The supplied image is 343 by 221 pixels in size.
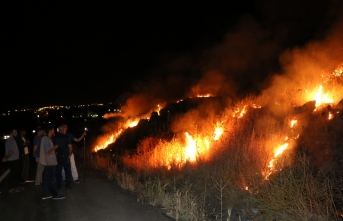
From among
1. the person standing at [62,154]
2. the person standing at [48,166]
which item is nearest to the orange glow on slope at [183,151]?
the person standing at [62,154]

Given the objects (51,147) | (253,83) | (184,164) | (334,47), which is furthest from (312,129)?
(253,83)

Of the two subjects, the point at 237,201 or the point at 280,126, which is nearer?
the point at 237,201

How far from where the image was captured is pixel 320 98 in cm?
1370

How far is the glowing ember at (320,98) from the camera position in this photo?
43.4 feet

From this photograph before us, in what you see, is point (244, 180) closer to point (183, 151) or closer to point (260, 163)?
point (260, 163)

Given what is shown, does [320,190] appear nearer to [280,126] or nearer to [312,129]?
[312,129]

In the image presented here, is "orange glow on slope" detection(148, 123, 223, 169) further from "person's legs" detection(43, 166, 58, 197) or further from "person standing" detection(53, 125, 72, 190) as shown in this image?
"person's legs" detection(43, 166, 58, 197)

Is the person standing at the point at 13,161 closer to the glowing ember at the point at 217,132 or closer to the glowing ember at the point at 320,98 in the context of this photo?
the glowing ember at the point at 217,132

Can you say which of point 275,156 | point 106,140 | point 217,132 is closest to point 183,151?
point 217,132

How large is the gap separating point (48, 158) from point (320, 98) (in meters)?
9.40

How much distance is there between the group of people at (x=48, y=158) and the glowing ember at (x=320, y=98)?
839 centimetres

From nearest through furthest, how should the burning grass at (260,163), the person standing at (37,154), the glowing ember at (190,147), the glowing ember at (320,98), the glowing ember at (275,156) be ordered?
the burning grass at (260,163)
the glowing ember at (275,156)
the person standing at (37,154)
the glowing ember at (320,98)
the glowing ember at (190,147)

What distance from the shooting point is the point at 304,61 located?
53.5 ft

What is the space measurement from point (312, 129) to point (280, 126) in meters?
1.39
